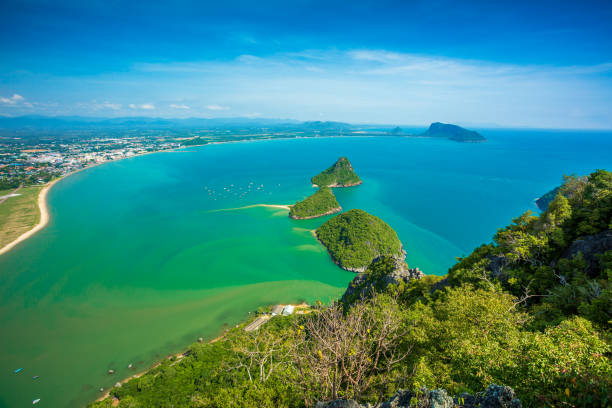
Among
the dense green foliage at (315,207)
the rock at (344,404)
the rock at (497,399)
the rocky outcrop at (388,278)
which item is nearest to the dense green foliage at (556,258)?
the rocky outcrop at (388,278)

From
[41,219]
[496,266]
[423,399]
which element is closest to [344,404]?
[423,399]

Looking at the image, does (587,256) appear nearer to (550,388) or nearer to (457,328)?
(457,328)

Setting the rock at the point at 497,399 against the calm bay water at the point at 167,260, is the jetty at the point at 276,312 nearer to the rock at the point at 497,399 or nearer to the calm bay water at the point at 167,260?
the calm bay water at the point at 167,260

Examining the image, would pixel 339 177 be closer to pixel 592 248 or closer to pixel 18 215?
pixel 592 248

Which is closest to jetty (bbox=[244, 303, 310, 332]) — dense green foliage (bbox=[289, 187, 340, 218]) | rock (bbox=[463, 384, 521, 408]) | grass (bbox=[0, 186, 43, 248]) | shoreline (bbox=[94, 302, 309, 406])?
shoreline (bbox=[94, 302, 309, 406])

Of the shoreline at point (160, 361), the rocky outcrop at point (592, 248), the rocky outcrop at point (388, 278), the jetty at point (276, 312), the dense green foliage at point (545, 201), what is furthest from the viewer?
the dense green foliage at point (545, 201)

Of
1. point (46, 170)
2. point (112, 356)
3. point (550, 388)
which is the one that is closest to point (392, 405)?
point (550, 388)

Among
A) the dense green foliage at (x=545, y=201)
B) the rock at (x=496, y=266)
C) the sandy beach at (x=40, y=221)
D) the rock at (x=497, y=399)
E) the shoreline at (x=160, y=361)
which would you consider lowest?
the shoreline at (x=160, y=361)
